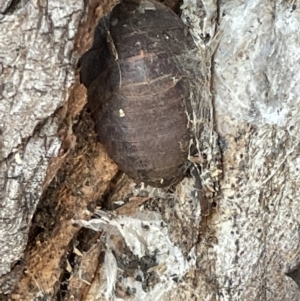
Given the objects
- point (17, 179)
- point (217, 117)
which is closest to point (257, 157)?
point (217, 117)

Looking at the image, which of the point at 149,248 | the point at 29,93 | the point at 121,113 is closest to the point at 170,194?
the point at 149,248

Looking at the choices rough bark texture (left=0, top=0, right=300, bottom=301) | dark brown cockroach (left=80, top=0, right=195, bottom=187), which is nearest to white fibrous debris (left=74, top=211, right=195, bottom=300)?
rough bark texture (left=0, top=0, right=300, bottom=301)

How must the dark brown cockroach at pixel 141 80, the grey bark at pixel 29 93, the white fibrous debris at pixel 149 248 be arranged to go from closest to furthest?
the grey bark at pixel 29 93 → the dark brown cockroach at pixel 141 80 → the white fibrous debris at pixel 149 248

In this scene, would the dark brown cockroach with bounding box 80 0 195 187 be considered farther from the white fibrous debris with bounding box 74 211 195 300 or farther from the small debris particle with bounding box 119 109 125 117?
the white fibrous debris with bounding box 74 211 195 300

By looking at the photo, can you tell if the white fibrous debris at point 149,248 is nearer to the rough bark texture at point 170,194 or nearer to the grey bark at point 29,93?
the rough bark texture at point 170,194

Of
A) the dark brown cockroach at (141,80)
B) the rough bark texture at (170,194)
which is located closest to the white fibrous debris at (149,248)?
the rough bark texture at (170,194)

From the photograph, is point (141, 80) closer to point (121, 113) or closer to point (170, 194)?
point (121, 113)

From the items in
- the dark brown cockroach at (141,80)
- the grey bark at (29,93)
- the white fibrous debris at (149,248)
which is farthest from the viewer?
the white fibrous debris at (149,248)
